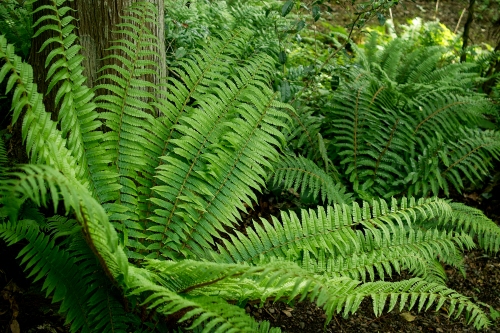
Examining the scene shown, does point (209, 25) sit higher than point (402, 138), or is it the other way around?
point (209, 25)

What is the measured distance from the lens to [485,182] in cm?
394

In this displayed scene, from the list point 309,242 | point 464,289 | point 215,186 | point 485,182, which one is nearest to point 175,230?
point 215,186

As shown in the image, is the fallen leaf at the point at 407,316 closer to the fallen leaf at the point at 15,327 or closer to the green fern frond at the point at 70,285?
the green fern frond at the point at 70,285

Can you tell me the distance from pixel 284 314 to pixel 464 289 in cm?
153

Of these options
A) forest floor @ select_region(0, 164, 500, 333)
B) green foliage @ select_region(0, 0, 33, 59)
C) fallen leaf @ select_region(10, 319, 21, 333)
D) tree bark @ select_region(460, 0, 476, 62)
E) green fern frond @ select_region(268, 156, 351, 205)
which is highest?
tree bark @ select_region(460, 0, 476, 62)

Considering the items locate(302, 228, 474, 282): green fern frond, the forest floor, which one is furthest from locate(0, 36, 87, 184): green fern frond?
locate(302, 228, 474, 282): green fern frond

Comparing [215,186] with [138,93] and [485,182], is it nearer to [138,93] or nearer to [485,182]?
[138,93]

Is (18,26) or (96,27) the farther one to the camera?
(18,26)

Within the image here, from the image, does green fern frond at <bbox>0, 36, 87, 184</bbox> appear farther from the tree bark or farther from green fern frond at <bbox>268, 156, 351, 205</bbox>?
the tree bark

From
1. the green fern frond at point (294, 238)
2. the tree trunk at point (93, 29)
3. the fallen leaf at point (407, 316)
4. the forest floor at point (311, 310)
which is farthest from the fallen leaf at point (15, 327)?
the fallen leaf at point (407, 316)

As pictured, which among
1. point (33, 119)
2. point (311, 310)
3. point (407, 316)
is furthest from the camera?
point (407, 316)

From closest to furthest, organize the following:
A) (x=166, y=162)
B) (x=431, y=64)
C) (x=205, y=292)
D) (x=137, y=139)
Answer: (x=205, y=292)
(x=137, y=139)
(x=166, y=162)
(x=431, y=64)

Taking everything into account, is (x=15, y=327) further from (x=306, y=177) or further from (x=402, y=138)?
(x=402, y=138)

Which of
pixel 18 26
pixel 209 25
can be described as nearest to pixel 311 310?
pixel 209 25
